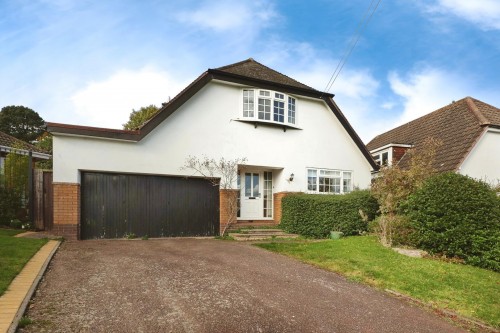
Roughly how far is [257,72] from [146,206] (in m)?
7.64

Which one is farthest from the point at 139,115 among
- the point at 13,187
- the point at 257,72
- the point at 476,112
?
the point at 476,112

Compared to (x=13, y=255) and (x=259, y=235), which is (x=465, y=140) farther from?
(x=13, y=255)

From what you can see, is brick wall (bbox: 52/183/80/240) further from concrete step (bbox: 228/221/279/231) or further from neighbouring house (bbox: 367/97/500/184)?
neighbouring house (bbox: 367/97/500/184)

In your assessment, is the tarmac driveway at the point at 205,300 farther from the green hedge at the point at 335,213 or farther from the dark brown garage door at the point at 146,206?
the green hedge at the point at 335,213

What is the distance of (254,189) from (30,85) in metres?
9.62

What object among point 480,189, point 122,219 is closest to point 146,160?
point 122,219

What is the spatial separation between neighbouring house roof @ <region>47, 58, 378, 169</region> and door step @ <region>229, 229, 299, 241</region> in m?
5.06

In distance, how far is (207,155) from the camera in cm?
1298

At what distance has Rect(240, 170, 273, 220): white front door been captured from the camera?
1456 centimetres

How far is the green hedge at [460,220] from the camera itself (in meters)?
8.30

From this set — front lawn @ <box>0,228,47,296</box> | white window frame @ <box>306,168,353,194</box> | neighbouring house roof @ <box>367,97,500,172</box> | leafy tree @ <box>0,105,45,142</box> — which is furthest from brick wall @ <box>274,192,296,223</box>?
leafy tree @ <box>0,105,45,142</box>

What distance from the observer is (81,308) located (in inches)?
175

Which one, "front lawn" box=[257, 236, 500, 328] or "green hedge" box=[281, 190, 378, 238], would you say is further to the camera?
"green hedge" box=[281, 190, 378, 238]

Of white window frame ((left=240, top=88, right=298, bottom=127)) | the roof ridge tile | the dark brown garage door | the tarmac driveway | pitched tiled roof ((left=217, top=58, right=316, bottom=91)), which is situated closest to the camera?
the tarmac driveway
